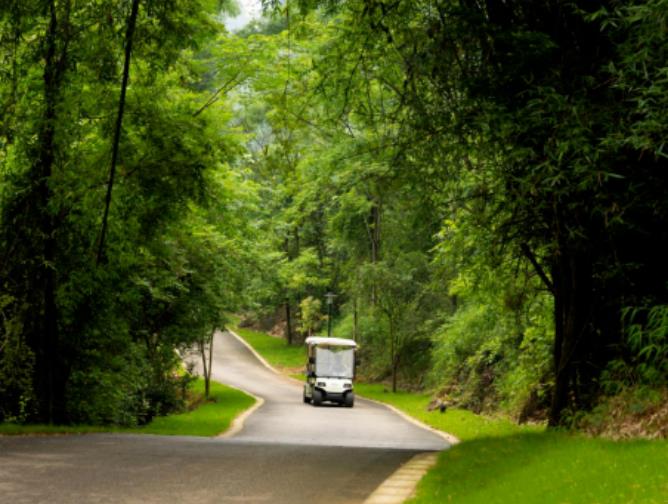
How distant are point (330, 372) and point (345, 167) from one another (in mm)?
16715

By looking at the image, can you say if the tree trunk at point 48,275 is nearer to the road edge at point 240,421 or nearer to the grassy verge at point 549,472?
the road edge at point 240,421

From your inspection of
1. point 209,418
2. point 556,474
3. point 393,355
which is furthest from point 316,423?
point 393,355

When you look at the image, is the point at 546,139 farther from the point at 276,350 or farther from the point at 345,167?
the point at 276,350

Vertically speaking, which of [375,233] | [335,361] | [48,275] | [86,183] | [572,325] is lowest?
[335,361]

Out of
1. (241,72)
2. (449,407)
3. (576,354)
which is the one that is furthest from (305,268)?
(576,354)

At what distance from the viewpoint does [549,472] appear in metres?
7.93

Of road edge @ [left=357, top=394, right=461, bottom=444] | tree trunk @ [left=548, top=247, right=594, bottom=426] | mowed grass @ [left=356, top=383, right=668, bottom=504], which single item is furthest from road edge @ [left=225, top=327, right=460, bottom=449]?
mowed grass @ [left=356, top=383, right=668, bottom=504]

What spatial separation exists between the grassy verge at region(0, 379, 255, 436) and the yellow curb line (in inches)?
284

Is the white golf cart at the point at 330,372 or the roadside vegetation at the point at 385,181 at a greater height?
the roadside vegetation at the point at 385,181

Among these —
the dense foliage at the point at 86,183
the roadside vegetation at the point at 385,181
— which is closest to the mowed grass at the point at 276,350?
the roadside vegetation at the point at 385,181

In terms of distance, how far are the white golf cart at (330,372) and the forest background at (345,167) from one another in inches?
351

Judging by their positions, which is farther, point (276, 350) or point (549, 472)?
point (276, 350)

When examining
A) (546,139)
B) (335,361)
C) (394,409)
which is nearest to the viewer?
(546,139)

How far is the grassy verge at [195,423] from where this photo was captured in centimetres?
1567
